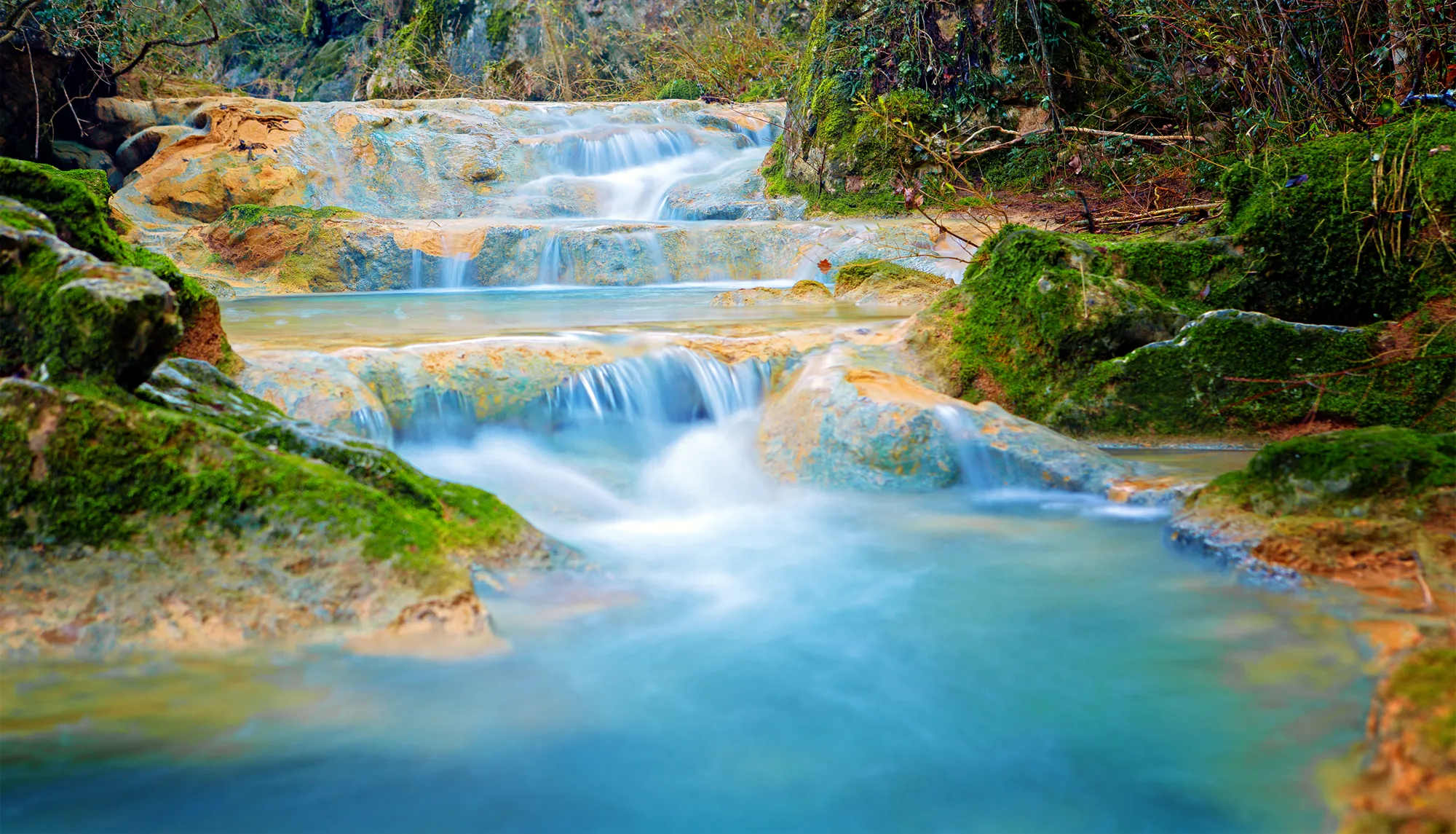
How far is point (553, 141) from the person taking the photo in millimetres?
13820

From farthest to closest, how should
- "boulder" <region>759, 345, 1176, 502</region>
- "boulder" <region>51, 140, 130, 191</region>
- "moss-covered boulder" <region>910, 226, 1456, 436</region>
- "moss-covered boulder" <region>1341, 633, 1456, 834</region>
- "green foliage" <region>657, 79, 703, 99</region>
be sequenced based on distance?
"green foliage" <region>657, 79, 703, 99</region> < "boulder" <region>51, 140, 130, 191</region> < "moss-covered boulder" <region>910, 226, 1456, 436</region> < "boulder" <region>759, 345, 1176, 502</region> < "moss-covered boulder" <region>1341, 633, 1456, 834</region>

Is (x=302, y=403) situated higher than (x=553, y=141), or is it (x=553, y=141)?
(x=553, y=141)

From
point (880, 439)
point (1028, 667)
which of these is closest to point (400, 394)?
point (880, 439)

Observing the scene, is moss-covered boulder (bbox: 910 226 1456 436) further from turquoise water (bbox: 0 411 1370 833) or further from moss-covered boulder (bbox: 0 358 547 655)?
moss-covered boulder (bbox: 0 358 547 655)

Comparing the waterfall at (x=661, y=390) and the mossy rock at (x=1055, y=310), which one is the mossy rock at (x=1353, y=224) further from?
the waterfall at (x=661, y=390)

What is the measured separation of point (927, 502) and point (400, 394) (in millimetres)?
2607

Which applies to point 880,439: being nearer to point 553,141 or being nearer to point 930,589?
point 930,589

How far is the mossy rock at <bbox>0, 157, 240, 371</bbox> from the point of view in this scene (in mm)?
3340

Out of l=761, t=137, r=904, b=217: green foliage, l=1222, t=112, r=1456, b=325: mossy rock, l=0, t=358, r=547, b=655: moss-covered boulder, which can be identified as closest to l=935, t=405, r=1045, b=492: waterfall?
l=1222, t=112, r=1456, b=325: mossy rock

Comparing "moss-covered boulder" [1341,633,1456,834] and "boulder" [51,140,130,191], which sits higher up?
"boulder" [51,140,130,191]

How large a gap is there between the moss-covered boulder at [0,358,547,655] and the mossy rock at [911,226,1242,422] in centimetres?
326

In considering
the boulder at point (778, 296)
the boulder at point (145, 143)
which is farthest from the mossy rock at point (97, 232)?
the boulder at point (145, 143)

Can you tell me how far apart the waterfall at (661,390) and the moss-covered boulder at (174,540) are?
2.31 metres

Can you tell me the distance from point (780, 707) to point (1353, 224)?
3850mm
